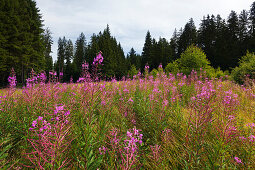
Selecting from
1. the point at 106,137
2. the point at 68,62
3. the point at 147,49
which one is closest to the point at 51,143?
the point at 106,137

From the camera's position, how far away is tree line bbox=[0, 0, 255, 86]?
18953mm

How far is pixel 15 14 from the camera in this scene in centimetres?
1947

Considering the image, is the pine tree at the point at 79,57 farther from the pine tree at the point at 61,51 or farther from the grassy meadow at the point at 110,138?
the grassy meadow at the point at 110,138

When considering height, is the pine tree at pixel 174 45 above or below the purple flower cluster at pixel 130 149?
above

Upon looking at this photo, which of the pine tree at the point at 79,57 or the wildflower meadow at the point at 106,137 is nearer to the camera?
the wildflower meadow at the point at 106,137

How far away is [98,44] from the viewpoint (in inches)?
1499

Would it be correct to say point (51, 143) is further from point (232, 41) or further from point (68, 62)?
point (68, 62)

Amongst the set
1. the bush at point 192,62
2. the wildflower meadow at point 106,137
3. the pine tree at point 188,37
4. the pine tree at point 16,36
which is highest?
the pine tree at point 188,37

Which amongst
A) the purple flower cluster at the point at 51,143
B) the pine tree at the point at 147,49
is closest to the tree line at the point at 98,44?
the pine tree at the point at 147,49

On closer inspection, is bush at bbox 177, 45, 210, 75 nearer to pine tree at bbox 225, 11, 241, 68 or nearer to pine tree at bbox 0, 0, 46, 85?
pine tree at bbox 0, 0, 46, 85

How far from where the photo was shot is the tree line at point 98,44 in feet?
62.2

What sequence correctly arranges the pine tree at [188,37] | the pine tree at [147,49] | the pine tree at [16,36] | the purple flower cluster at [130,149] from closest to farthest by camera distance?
the purple flower cluster at [130,149] → the pine tree at [16,36] → the pine tree at [188,37] → the pine tree at [147,49]

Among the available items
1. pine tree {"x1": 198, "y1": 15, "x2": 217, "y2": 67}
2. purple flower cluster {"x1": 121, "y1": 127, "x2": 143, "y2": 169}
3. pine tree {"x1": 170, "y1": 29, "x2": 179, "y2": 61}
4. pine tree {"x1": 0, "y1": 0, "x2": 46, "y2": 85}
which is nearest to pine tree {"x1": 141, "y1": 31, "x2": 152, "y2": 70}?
pine tree {"x1": 170, "y1": 29, "x2": 179, "y2": 61}

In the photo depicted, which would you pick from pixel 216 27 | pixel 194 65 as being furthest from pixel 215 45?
pixel 194 65
